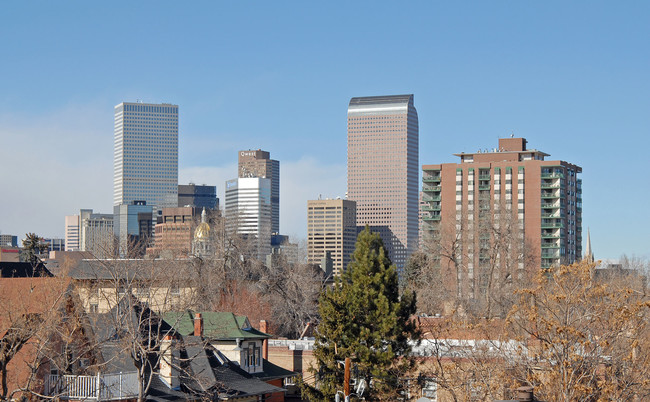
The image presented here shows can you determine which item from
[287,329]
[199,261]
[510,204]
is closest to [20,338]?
[199,261]

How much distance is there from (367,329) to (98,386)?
14.3 meters

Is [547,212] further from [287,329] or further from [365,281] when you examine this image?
[365,281]

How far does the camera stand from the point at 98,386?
137 ft

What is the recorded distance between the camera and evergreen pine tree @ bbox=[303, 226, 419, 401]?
4766 cm

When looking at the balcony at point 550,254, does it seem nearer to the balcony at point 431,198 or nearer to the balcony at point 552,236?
the balcony at point 552,236

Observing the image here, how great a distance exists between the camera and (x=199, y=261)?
91062mm

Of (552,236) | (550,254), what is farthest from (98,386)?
(552,236)

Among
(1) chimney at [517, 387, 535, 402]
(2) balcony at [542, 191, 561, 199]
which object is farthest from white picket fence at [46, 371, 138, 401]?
(2) balcony at [542, 191, 561, 199]

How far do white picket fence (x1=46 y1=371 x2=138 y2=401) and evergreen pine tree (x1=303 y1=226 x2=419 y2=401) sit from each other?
382 inches

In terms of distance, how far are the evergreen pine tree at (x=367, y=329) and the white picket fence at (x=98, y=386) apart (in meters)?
9.70

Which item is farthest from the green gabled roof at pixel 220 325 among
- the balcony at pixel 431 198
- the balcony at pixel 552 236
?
the balcony at pixel 431 198

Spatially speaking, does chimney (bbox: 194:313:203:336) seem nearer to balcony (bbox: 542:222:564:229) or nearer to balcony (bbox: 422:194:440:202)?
balcony (bbox: 542:222:564:229)

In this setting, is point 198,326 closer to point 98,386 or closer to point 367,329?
point 367,329

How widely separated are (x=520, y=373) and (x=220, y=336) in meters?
22.6
